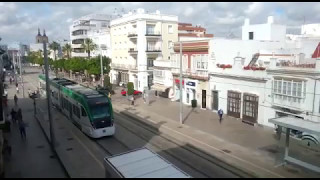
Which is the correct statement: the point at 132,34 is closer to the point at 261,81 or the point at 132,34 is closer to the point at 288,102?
the point at 261,81

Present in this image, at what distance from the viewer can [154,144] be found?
21.4m

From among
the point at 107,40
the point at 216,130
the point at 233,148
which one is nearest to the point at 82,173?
the point at 233,148

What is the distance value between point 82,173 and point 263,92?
17.7 meters

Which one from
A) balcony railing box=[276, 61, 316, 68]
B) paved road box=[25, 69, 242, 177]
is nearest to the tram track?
paved road box=[25, 69, 242, 177]

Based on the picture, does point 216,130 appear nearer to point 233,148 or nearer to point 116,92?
point 233,148

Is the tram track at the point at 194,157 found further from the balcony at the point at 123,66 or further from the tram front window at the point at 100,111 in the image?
the balcony at the point at 123,66

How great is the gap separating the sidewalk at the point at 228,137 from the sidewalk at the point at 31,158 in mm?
9797

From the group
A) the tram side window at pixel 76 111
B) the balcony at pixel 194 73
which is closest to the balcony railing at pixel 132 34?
the balcony at pixel 194 73

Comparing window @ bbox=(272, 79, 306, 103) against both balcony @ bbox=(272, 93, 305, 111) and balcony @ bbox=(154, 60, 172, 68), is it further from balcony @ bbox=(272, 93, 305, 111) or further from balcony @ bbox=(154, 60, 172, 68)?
balcony @ bbox=(154, 60, 172, 68)

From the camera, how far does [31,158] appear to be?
59.9ft

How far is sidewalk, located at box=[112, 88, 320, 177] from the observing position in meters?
16.7

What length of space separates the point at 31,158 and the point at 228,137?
574 inches

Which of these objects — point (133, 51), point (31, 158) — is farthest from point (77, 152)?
point (133, 51)

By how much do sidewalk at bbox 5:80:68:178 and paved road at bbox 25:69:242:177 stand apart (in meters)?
2.69
